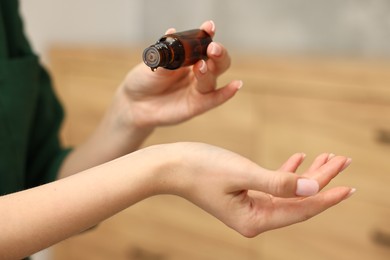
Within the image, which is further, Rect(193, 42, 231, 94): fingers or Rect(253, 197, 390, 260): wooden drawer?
Rect(253, 197, 390, 260): wooden drawer

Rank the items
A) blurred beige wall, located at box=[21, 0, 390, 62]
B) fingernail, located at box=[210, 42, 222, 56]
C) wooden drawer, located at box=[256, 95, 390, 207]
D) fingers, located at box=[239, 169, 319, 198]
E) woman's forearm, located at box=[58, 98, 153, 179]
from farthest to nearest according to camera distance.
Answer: blurred beige wall, located at box=[21, 0, 390, 62]
wooden drawer, located at box=[256, 95, 390, 207]
woman's forearm, located at box=[58, 98, 153, 179]
fingernail, located at box=[210, 42, 222, 56]
fingers, located at box=[239, 169, 319, 198]

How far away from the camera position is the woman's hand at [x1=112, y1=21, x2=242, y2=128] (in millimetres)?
722

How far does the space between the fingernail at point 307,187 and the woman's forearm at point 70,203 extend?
0.49 ft

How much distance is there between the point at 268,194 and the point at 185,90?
0.26 metres

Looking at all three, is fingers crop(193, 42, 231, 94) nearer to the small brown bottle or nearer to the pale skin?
the small brown bottle

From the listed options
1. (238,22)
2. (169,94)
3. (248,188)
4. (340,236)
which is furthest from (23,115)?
(238,22)

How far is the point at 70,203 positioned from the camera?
563 millimetres

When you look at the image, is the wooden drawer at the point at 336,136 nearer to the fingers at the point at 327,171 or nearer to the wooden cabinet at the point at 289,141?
the wooden cabinet at the point at 289,141

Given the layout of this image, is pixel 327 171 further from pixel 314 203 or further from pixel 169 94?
pixel 169 94

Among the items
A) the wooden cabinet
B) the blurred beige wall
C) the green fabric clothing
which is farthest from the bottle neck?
the blurred beige wall

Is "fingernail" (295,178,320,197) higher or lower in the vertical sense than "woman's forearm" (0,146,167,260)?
higher

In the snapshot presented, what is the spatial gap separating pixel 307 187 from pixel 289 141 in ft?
2.76

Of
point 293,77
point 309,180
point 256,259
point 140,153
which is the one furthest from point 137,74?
point 256,259

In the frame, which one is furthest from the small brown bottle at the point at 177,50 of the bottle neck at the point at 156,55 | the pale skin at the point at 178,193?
the pale skin at the point at 178,193
